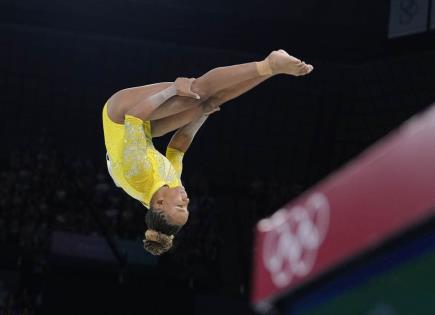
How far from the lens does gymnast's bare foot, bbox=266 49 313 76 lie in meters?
4.14

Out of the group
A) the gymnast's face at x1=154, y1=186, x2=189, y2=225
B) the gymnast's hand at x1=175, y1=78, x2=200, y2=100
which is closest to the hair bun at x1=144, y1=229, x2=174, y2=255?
the gymnast's face at x1=154, y1=186, x2=189, y2=225

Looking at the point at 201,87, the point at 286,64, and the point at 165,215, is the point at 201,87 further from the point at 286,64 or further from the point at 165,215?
the point at 165,215

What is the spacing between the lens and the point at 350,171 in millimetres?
1157

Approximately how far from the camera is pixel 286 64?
4.16 m

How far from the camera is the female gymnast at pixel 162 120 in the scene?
4.23 metres

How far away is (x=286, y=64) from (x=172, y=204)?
101 centimetres

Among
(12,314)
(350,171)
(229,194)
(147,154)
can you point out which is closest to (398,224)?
(350,171)

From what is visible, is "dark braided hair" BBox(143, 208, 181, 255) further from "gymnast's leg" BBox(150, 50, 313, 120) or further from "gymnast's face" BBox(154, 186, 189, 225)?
"gymnast's leg" BBox(150, 50, 313, 120)

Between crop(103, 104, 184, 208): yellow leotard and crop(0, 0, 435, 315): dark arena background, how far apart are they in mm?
3480

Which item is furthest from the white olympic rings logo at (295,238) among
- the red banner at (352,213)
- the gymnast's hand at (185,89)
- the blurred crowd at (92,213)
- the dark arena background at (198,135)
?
the blurred crowd at (92,213)

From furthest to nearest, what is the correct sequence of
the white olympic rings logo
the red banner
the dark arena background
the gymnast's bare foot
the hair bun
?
the dark arena background, the hair bun, the gymnast's bare foot, the white olympic rings logo, the red banner

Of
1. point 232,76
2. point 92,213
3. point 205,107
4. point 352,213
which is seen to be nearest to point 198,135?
point 92,213

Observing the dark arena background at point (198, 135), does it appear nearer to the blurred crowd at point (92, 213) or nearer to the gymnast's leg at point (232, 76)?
the blurred crowd at point (92, 213)

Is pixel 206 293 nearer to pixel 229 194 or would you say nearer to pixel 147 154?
pixel 229 194
